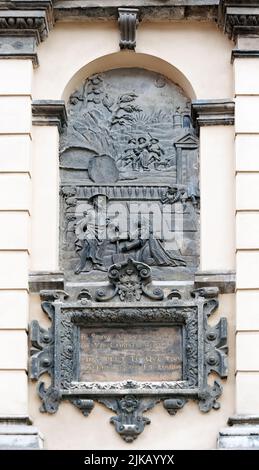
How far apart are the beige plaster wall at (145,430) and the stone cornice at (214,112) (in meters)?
3.03

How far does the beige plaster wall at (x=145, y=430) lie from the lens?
1627 cm

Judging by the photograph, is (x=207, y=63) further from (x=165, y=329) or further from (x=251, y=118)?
(x=165, y=329)

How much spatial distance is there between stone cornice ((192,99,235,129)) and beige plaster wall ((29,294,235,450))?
303 cm

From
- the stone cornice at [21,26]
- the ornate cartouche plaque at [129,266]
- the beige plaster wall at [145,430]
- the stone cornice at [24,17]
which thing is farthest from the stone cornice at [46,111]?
the beige plaster wall at [145,430]

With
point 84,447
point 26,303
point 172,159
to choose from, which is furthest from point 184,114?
point 84,447

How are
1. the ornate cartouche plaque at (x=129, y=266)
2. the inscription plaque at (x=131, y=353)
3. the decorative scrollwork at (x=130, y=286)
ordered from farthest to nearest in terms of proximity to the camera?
the decorative scrollwork at (x=130, y=286) → the inscription plaque at (x=131, y=353) → the ornate cartouche plaque at (x=129, y=266)

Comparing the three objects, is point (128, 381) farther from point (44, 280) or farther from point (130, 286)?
point (44, 280)

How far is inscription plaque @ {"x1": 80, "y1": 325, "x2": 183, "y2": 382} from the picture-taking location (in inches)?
652

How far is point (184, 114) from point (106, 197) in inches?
53.6

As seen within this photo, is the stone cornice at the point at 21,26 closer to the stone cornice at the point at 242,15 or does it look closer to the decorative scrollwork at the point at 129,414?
the stone cornice at the point at 242,15

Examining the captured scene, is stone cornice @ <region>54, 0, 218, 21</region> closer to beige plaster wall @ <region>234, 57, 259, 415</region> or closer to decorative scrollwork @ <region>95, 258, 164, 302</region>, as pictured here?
beige plaster wall @ <region>234, 57, 259, 415</region>

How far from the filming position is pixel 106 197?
1725 cm
